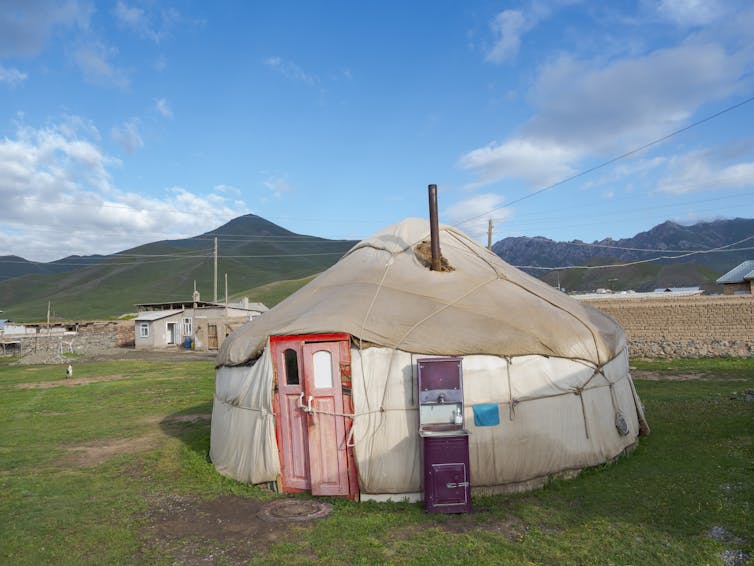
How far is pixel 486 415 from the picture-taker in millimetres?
6297

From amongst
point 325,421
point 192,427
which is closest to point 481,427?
point 325,421

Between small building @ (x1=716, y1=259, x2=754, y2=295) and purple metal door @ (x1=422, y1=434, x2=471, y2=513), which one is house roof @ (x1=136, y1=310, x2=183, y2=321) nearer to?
purple metal door @ (x1=422, y1=434, x2=471, y2=513)

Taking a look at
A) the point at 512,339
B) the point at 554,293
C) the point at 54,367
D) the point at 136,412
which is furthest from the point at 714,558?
the point at 54,367

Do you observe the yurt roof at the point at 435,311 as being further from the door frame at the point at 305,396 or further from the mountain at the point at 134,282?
the mountain at the point at 134,282

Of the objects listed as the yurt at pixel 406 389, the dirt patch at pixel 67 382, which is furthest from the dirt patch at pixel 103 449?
the dirt patch at pixel 67 382

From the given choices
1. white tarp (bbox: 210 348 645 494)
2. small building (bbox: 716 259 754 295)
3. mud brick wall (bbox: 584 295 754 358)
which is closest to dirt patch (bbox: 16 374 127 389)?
white tarp (bbox: 210 348 645 494)

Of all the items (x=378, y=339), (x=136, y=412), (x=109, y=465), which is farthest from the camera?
(x=136, y=412)

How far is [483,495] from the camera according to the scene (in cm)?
635

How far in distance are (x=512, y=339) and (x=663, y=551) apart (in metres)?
2.70

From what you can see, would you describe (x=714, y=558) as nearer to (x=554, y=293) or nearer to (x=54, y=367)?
(x=554, y=293)

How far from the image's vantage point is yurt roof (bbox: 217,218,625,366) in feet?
21.5

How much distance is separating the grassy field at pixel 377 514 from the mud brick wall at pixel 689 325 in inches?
383

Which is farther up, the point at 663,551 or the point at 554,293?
the point at 554,293

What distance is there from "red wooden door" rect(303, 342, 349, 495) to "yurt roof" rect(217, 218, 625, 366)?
1.22ft
